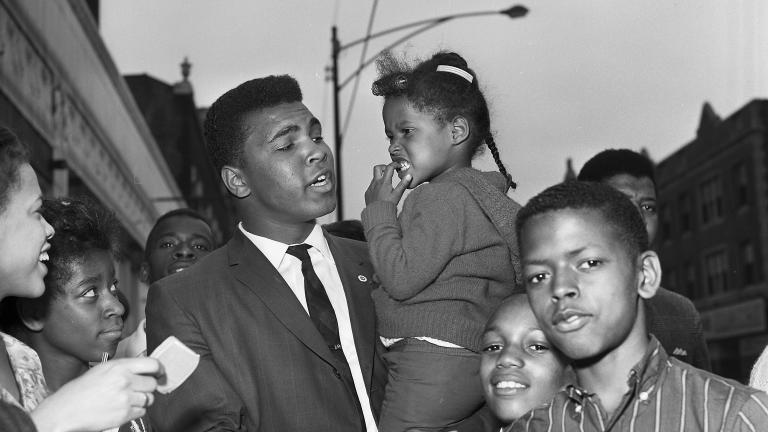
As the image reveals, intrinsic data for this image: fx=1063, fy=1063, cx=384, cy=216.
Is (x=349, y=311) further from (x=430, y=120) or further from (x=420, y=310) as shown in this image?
(x=430, y=120)

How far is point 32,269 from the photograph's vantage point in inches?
121

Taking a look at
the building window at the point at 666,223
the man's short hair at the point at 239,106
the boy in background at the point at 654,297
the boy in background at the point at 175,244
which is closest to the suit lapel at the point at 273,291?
the man's short hair at the point at 239,106

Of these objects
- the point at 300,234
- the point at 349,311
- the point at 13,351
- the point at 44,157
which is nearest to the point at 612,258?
the point at 349,311

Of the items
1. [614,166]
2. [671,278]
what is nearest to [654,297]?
[614,166]

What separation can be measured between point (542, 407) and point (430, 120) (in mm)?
1502

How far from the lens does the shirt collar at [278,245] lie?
4.19 metres

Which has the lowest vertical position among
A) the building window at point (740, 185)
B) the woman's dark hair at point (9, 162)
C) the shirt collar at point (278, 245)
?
the woman's dark hair at point (9, 162)

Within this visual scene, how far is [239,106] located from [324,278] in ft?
2.65

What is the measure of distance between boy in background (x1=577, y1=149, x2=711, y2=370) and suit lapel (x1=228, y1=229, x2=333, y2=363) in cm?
147

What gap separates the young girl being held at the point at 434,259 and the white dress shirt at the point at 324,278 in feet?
0.37

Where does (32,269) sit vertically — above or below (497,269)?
below

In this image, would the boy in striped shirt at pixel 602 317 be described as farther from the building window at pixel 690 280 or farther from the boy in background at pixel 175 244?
the building window at pixel 690 280

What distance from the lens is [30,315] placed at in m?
4.33

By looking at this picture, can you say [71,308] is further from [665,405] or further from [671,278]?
[671,278]
